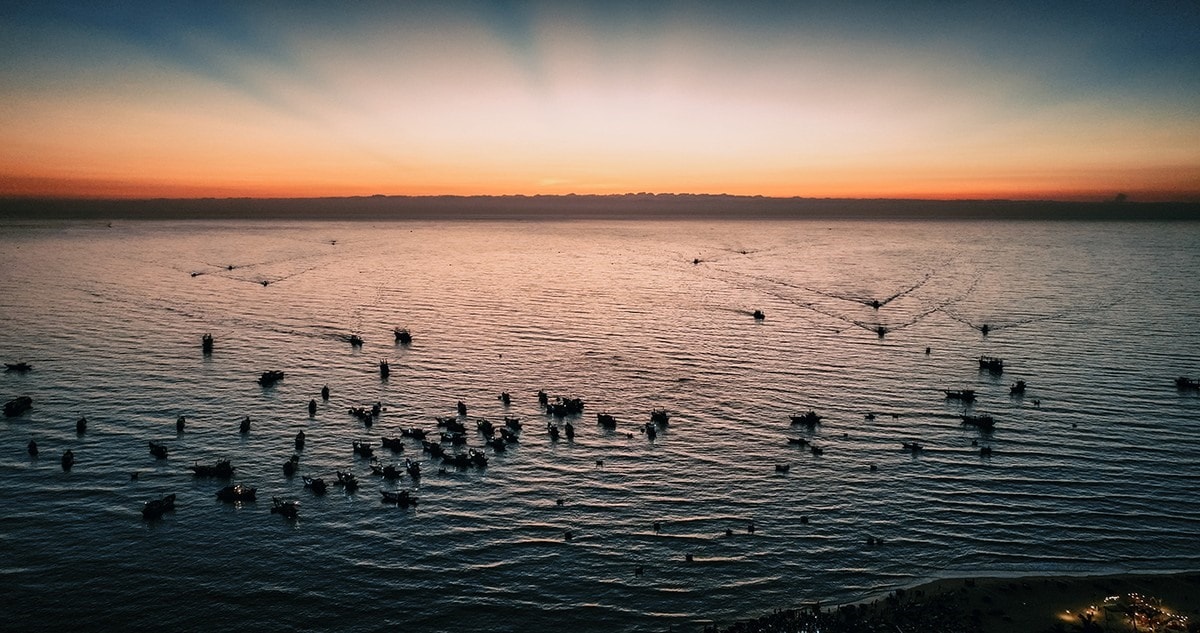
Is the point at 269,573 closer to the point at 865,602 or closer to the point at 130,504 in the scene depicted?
the point at 130,504

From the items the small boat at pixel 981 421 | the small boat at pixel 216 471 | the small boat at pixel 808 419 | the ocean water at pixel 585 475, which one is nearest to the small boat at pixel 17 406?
the ocean water at pixel 585 475

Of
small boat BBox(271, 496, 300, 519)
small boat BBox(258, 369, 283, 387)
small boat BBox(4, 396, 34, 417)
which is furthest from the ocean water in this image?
small boat BBox(258, 369, 283, 387)

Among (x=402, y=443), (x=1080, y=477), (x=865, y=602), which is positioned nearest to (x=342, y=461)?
(x=402, y=443)

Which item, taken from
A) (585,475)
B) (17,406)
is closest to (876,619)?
(585,475)

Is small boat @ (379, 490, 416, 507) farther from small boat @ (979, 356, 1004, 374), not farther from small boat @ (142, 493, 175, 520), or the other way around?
small boat @ (979, 356, 1004, 374)

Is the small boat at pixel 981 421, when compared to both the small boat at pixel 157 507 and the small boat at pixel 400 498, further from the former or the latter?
the small boat at pixel 157 507

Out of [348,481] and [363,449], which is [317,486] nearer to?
[348,481]
